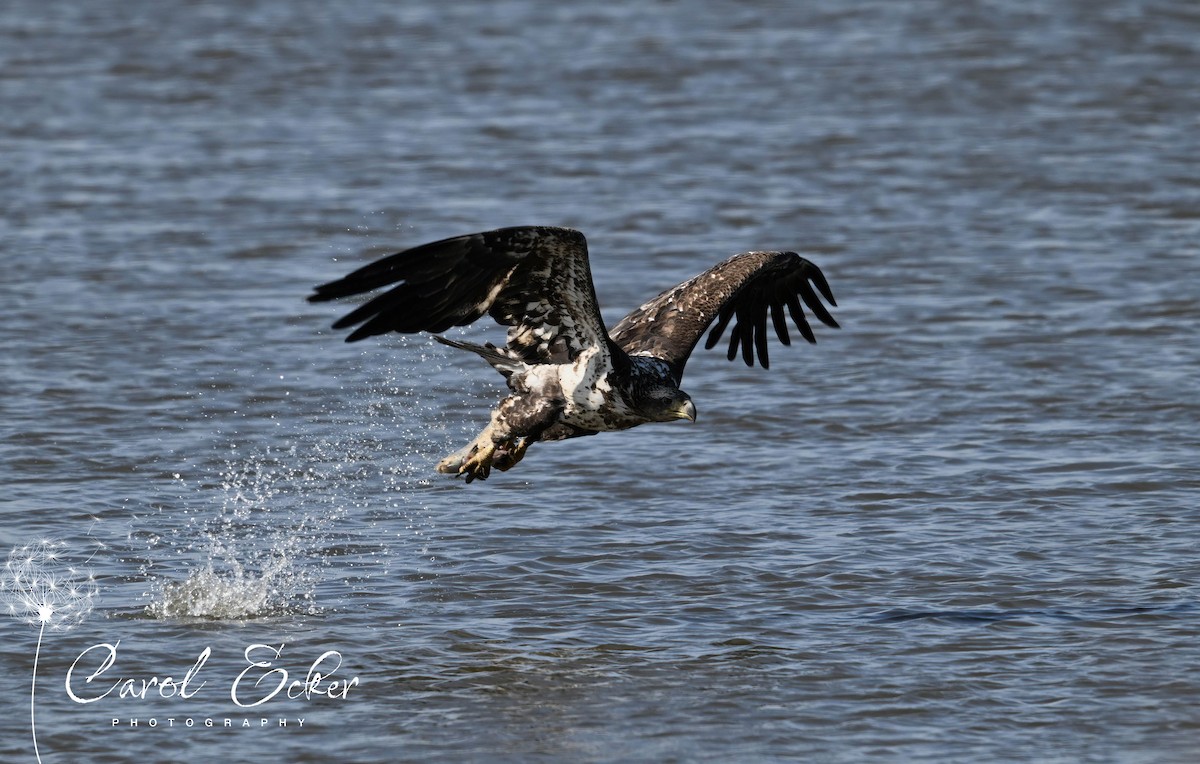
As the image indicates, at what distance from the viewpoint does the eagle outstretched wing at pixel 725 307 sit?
871 centimetres

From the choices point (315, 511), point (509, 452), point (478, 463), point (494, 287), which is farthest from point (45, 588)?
point (494, 287)

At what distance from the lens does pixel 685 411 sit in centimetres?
799

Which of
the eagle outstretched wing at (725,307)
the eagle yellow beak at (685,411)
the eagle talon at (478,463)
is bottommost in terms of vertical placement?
the eagle talon at (478,463)

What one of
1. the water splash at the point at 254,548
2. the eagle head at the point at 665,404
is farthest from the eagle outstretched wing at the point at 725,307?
the water splash at the point at 254,548

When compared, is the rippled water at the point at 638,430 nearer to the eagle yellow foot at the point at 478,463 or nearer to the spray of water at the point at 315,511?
the spray of water at the point at 315,511

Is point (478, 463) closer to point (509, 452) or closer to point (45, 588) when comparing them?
point (509, 452)

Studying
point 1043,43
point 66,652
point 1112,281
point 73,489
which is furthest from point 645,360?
point 1043,43

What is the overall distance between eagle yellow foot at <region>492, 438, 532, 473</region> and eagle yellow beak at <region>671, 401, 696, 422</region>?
659mm

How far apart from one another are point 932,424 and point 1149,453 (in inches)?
47.7

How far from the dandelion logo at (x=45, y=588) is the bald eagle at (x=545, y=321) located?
1.61 metres

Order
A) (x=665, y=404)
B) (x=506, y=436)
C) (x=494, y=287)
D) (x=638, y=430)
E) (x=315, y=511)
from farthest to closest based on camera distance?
(x=638, y=430) < (x=315, y=511) < (x=506, y=436) < (x=665, y=404) < (x=494, y=287)

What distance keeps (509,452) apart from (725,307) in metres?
1.38

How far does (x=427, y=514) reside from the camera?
31.5 ft

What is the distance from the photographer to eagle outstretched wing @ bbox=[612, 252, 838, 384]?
8.71 meters
